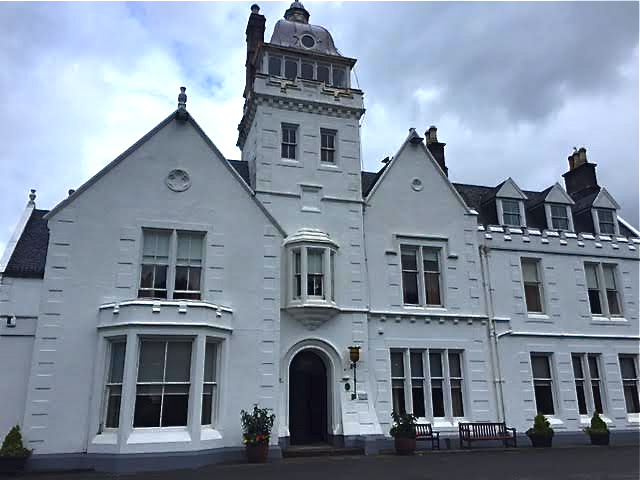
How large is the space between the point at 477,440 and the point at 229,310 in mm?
10372

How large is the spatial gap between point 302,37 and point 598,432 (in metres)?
20.8

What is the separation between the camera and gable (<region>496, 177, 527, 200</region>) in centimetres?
2477

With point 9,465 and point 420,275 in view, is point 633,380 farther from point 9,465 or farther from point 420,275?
point 9,465

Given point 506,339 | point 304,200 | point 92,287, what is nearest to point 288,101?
point 304,200

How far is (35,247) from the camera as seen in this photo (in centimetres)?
2012

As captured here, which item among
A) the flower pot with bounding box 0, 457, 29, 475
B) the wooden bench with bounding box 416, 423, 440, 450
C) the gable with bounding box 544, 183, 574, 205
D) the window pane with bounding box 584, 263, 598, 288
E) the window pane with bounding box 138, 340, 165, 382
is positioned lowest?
the flower pot with bounding box 0, 457, 29, 475

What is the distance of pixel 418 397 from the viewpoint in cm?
2048

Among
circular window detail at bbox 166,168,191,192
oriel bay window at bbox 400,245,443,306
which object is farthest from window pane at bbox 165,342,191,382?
oriel bay window at bbox 400,245,443,306

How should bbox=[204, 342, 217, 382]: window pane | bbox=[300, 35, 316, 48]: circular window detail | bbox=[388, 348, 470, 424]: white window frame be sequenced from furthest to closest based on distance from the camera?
bbox=[300, 35, 316, 48]: circular window detail → bbox=[388, 348, 470, 424]: white window frame → bbox=[204, 342, 217, 382]: window pane

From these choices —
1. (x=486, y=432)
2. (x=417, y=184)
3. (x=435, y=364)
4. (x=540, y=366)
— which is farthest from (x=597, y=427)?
(x=417, y=184)

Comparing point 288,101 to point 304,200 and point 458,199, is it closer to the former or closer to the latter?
point 304,200

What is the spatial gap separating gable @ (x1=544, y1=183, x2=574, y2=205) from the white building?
12 centimetres

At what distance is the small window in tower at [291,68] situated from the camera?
904 inches

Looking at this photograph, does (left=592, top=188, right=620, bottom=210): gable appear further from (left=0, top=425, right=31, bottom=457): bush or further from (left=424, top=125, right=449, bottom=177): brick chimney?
(left=0, top=425, right=31, bottom=457): bush
